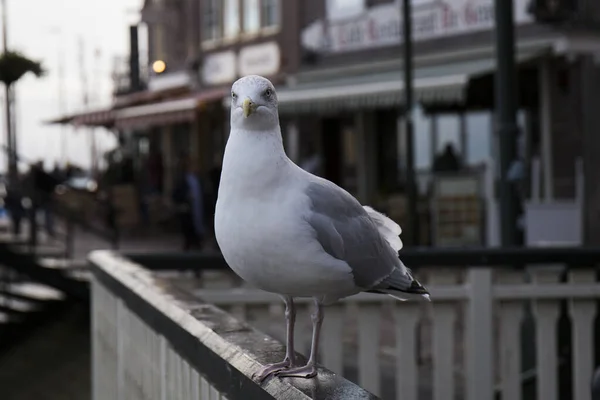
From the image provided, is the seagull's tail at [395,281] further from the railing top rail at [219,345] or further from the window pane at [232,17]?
the window pane at [232,17]

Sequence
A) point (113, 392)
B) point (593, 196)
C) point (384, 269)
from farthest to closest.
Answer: point (593, 196), point (113, 392), point (384, 269)

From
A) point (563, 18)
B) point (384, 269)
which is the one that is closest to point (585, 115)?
point (563, 18)

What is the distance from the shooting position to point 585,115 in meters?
17.9

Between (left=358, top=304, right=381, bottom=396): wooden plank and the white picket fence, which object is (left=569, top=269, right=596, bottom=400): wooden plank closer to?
the white picket fence

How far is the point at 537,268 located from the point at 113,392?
237cm

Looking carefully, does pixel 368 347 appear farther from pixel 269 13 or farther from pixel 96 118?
pixel 96 118

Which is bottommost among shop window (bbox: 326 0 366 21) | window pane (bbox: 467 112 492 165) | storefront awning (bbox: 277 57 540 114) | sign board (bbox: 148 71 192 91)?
window pane (bbox: 467 112 492 165)

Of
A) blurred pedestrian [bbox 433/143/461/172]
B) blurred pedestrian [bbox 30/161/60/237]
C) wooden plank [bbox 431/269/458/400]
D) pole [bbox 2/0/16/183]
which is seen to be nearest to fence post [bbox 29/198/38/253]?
blurred pedestrian [bbox 30/161/60/237]

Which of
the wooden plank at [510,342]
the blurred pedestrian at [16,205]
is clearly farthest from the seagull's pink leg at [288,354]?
the blurred pedestrian at [16,205]

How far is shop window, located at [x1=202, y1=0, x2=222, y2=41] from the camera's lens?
30391 mm

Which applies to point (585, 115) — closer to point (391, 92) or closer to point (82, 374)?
point (391, 92)

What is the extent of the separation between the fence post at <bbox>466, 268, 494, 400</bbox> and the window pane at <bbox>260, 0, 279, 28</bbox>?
2181cm

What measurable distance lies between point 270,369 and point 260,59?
2528 centimetres

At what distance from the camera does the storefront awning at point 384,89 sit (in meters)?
16.3
